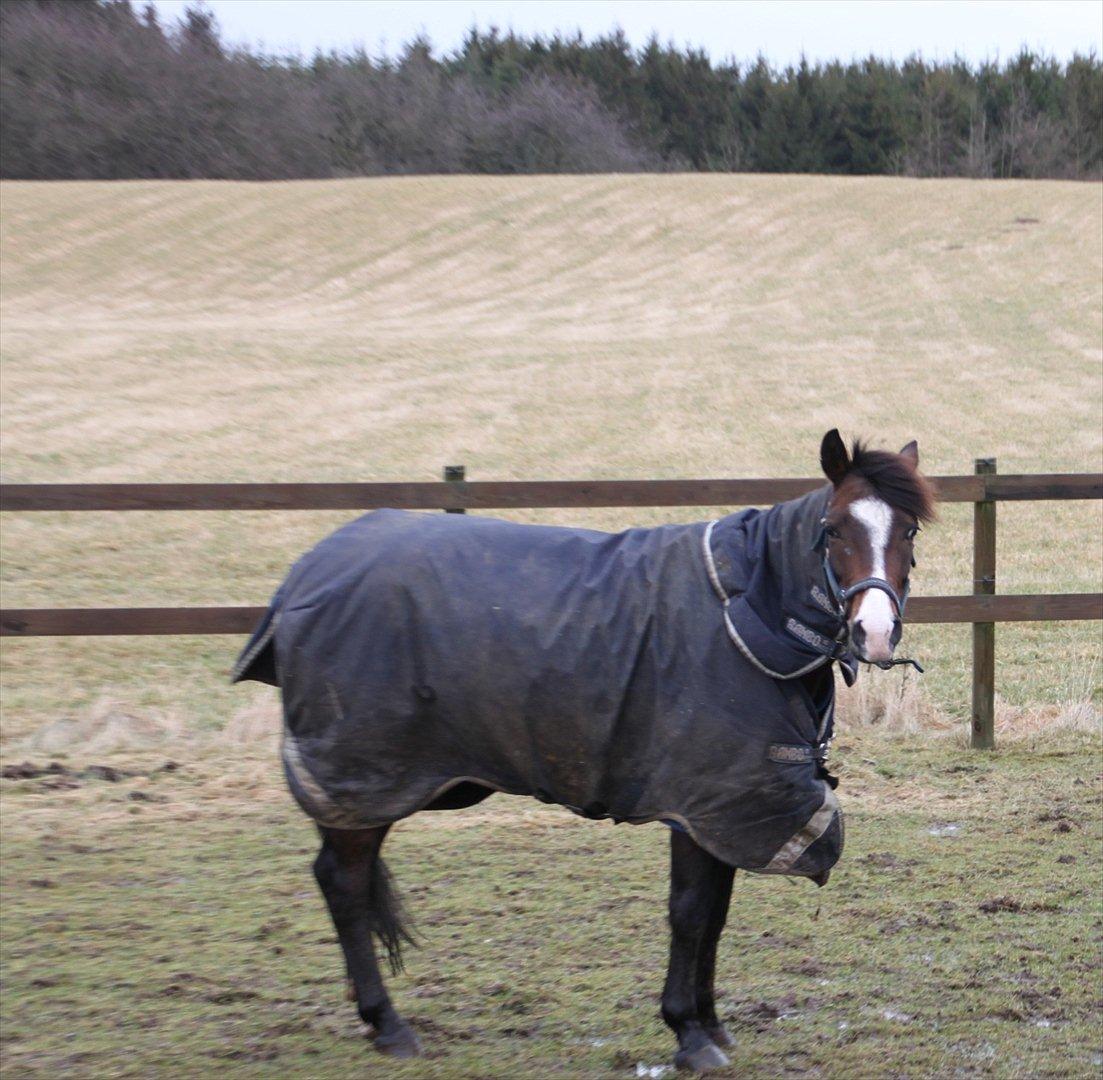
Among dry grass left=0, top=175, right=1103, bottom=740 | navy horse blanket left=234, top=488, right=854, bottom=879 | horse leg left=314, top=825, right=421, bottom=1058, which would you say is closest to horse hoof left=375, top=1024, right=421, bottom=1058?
horse leg left=314, top=825, right=421, bottom=1058

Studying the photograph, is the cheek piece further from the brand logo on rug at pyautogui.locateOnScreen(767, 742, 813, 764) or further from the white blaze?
the brand logo on rug at pyautogui.locateOnScreen(767, 742, 813, 764)

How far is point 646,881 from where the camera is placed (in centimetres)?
480

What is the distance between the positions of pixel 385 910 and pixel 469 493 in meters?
2.80

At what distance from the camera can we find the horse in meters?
3.25

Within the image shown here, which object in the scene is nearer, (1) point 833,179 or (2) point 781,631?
(2) point 781,631

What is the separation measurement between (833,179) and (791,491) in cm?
2909

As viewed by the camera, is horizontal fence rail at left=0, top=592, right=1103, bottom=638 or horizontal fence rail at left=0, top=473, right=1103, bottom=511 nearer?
horizontal fence rail at left=0, top=592, right=1103, bottom=638

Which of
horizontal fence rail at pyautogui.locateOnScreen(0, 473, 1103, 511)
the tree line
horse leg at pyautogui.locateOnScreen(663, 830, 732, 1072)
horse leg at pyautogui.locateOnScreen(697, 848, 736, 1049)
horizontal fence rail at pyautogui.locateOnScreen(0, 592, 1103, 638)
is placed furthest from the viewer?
the tree line

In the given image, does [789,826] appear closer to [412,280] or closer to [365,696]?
[365,696]

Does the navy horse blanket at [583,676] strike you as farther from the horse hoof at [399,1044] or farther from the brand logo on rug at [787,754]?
the horse hoof at [399,1044]

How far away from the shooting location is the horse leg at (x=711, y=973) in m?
3.51

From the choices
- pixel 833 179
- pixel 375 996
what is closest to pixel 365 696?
pixel 375 996

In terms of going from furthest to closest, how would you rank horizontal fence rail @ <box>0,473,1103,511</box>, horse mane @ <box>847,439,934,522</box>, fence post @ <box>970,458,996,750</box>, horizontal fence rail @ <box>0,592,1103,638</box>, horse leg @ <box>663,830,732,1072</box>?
fence post @ <box>970,458,996,750</box>
horizontal fence rail @ <box>0,473,1103,511</box>
horizontal fence rail @ <box>0,592,1103,638</box>
horse leg @ <box>663,830,732,1072</box>
horse mane @ <box>847,439,934,522</box>

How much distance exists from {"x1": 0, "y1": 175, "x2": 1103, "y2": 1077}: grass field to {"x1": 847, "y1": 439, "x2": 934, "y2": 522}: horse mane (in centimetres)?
147
